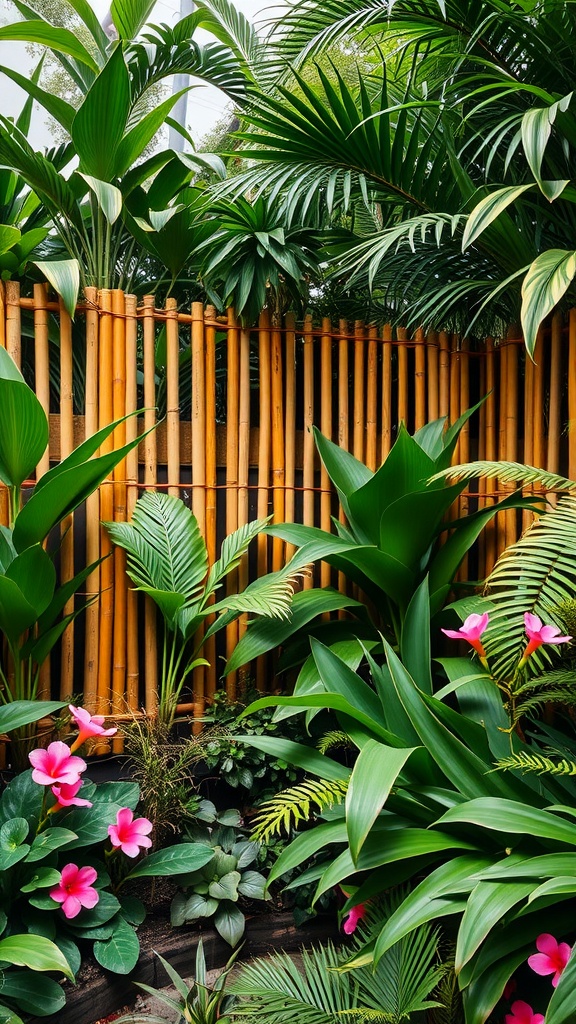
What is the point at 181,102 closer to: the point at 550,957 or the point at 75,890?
the point at 75,890

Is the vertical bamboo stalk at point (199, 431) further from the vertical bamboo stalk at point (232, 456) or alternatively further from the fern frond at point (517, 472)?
the fern frond at point (517, 472)

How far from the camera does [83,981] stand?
5.46 ft

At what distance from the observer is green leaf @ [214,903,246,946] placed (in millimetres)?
1858

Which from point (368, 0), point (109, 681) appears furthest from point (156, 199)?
point (109, 681)

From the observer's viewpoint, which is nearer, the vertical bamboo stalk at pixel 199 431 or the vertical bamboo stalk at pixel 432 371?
the vertical bamboo stalk at pixel 199 431

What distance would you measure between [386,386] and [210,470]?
0.77m

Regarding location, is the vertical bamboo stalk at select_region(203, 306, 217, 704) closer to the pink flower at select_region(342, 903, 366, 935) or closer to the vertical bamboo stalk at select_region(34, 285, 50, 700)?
the vertical bamboo stalk at select_region(34, 285, 50, 700)

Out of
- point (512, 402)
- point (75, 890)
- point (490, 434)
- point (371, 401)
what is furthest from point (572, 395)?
point (75, 890)

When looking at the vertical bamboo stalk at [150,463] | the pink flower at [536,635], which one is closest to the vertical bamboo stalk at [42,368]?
the vertical bamboo stalk at [150,463]

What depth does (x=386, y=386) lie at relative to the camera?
266 centimetres

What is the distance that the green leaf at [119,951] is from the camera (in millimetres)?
1622

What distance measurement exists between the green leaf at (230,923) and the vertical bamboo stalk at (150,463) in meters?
0.64

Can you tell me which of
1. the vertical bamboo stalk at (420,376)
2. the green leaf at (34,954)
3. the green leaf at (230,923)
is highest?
the vertical bamboo stalk at (420,376)

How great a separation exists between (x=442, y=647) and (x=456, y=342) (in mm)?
1201
